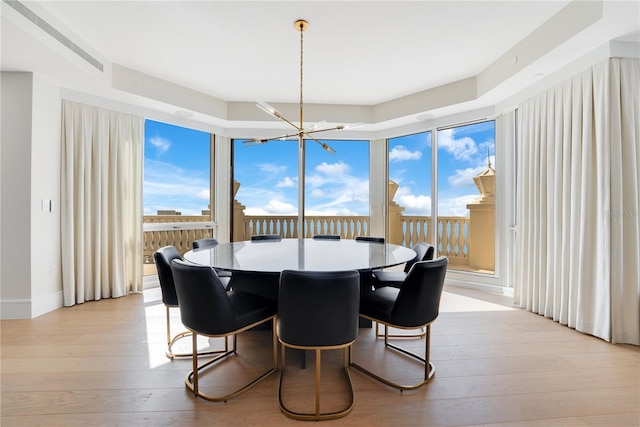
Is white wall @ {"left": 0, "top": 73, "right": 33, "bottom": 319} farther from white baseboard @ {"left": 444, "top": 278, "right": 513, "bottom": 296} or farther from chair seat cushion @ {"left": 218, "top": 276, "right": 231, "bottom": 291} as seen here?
white baseboard @ {"left": 444, "top": 278, "right": 513, "bottom": 296}

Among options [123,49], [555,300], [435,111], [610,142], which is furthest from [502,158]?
[123,49]

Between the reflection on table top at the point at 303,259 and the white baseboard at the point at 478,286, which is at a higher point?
the reflection on table top at the point at 303,259

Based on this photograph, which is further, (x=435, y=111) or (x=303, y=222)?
(x=303, y=222)

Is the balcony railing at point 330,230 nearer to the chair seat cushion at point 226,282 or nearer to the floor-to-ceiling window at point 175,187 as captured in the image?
the floor-to-ceiling window at point 175,187

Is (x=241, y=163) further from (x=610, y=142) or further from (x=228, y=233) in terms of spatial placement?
(x=610, y=142)

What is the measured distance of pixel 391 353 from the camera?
2.32 m

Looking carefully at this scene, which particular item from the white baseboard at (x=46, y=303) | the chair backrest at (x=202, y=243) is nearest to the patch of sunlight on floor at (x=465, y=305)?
the chair backrest at (x=202, y=243)

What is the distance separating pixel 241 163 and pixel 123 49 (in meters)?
2.43

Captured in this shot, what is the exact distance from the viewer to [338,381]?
1919 mm

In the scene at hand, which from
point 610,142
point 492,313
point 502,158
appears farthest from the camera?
point 502,158

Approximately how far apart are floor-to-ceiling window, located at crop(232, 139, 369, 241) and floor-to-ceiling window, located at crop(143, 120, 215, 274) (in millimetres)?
525

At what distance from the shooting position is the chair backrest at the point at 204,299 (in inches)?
64.0

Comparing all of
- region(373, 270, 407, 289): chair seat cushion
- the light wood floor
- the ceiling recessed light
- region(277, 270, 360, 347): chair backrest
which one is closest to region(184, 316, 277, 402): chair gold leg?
the light wood floor

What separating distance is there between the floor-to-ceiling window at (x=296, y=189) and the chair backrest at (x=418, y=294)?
3.47 m
